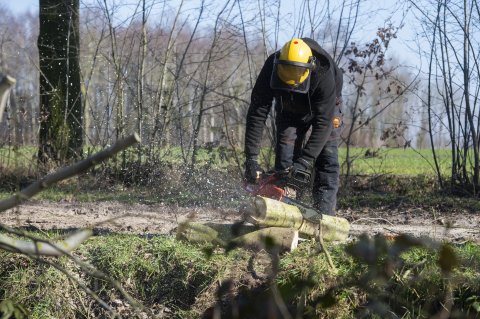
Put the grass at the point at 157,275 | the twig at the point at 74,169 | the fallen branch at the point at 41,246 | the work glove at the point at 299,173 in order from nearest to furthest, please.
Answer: the twig at the point at 74,169, the fallen branch at the point at 41,246, the grass at the point at 157,275, the work glove at the point at 299,173

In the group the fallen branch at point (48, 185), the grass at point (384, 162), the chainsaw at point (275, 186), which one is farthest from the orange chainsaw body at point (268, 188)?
the grass at point (384, 162)

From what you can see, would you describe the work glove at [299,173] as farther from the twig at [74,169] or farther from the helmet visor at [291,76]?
the twig at [74,169]

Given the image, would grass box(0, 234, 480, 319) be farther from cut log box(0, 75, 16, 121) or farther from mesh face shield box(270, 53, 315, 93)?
cut log box(0, 75, 16, 121)

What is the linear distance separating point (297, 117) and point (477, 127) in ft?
15.3

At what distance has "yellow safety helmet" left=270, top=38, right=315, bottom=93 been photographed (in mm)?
6719

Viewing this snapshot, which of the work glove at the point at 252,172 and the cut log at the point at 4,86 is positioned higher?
the cut log at the point at 4,86

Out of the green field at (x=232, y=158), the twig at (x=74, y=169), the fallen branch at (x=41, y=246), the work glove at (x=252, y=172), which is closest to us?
the twig at (x=74, y=169)

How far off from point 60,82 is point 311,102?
6.31m

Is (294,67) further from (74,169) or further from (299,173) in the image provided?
(74,169)

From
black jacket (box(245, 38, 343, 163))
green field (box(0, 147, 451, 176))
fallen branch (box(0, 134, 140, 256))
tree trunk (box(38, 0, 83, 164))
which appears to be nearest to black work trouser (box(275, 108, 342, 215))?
black jacket (box(245, 38, 343, 163))

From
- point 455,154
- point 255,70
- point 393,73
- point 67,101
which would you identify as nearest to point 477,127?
point 455,154

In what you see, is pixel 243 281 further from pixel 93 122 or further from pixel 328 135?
pixel 93 122

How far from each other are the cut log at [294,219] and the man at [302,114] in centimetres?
38

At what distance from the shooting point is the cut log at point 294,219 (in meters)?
6.13
